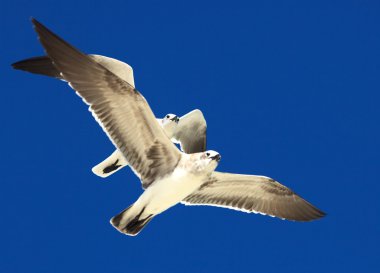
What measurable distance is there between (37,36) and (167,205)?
3.13 m

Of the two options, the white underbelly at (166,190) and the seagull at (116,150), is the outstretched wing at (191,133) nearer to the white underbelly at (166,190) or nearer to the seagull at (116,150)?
the seagull at (116,150)

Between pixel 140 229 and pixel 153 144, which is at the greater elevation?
pixel 153 144

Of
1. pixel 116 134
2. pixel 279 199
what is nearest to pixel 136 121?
pixel 116 134

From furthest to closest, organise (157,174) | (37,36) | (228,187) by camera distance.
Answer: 1. (228,187)
2. (157,174)
3. (37,36)

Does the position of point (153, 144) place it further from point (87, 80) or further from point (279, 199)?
point (279, 199)

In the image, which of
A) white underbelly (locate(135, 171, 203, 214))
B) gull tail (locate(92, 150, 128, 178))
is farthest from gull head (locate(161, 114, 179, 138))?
white underbelly (locate(135, 171, 203, 214))

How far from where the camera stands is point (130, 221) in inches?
423

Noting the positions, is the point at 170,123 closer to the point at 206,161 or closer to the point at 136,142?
the point at 136,142

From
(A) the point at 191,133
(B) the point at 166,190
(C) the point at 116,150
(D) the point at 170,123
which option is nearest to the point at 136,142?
(B) the point at 166,190

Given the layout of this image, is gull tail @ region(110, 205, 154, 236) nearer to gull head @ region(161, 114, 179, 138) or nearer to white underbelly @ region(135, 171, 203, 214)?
white underbelly @ region(135, 171, 203, 214)

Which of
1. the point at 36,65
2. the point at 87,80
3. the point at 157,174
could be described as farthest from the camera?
the point at 36,65

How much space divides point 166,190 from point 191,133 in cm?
502

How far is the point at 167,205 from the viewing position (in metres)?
10.8

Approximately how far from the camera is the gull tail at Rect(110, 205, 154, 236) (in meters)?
10.7
